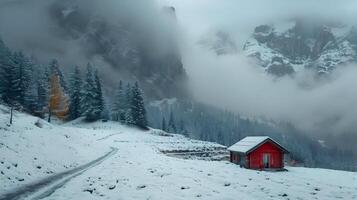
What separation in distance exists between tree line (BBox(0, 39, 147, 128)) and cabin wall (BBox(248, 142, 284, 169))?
47.9 m

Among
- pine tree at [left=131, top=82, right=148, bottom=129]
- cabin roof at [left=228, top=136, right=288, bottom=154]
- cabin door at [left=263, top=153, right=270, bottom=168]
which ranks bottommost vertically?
cabin door at [left=263, top=153, right=270, bottom=168]

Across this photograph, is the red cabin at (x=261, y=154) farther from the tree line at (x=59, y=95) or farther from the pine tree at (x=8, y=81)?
the pine tree at (x=8, y=81)

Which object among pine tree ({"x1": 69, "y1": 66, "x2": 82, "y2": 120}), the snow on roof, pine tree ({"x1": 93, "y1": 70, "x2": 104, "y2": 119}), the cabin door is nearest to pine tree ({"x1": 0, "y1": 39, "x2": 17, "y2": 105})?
pine tree ({"x1": 69, "y1": 66, "x2": 82, "y2": 120})

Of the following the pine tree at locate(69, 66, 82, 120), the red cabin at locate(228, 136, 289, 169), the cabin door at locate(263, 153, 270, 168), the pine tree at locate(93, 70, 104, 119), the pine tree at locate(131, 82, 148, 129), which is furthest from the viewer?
the pine tree at locate(131, 82, 148, 129)

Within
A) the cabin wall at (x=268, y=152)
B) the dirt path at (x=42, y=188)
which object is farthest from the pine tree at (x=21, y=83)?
the dirt path at (x=42, y=188)

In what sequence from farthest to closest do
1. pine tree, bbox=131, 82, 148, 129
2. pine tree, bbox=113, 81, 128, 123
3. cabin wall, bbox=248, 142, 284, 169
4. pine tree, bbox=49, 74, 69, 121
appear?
pine tree, bbox=113, 81, 128, 123, pine tree, bbox=131, 82, 148, 129, pine tree, bbox=49, 74, 69, 121, cabin wall, bbox=248, 142, 284, 169

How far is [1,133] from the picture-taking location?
3431cm

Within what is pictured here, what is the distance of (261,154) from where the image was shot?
170 ft

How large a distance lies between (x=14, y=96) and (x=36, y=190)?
7342 cm

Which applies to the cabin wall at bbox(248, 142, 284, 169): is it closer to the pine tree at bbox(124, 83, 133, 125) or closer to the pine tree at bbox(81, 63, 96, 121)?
the pine tree at bbox(124, 83, 133, 125)

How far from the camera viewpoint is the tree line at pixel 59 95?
287ft

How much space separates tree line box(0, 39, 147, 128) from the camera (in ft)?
287

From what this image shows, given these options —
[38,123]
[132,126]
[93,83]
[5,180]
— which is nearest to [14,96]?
[93,83]

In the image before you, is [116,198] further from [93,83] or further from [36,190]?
[93,83]
